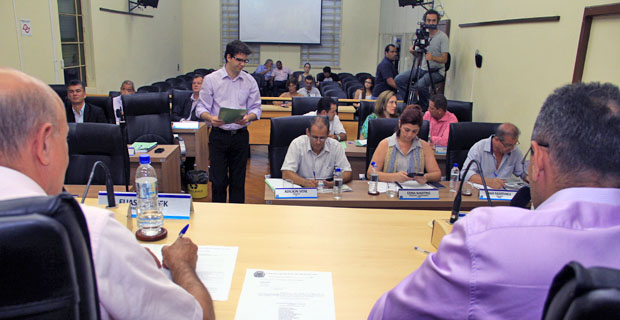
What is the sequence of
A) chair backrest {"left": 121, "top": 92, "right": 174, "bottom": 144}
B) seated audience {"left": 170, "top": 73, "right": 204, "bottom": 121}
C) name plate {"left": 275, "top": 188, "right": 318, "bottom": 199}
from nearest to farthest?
1. name plate {"left": 275, "top": 188, "right": 318, "bottom": 199}
2. chair backrest {"left": 121, "top": 92, "right": 174, "bottom": 144}
3. seated audience {"left": 170, "top": 73, "right": 204, "bottom": 121}

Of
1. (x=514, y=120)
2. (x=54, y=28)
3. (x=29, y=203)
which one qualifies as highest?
(x=54, y=28)

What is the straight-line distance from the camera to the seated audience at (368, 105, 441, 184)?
10.2 ft

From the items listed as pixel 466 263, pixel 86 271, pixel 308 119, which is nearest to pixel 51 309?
pixel 86 271

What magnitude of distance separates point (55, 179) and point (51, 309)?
16.1 inches

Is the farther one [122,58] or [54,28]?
[122,58]

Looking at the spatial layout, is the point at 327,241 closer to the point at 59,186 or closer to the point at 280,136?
the point at 59,186

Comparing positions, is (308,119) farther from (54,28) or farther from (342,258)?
(54,28)

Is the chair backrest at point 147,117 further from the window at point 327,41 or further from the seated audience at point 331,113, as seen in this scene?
the window at point 327,41

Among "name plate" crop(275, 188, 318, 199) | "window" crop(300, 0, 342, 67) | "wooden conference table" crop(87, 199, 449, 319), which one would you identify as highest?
"window" crop(300, 0, 342, 67)

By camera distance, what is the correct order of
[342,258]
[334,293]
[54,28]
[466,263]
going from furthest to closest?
[54,28]
[342,258]
[334,293]
[466,263]

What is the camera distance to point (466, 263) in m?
0.76

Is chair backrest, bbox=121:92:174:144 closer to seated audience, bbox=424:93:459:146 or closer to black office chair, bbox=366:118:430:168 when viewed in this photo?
black office chair, bbox=366:118:430:168

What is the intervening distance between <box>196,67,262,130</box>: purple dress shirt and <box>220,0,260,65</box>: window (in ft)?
30.4

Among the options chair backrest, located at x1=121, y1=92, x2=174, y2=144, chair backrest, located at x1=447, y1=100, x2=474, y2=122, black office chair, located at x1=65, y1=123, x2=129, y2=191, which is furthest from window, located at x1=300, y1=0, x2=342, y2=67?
black office chair, located at x1=65, y1=123, x2=129, y2=191
